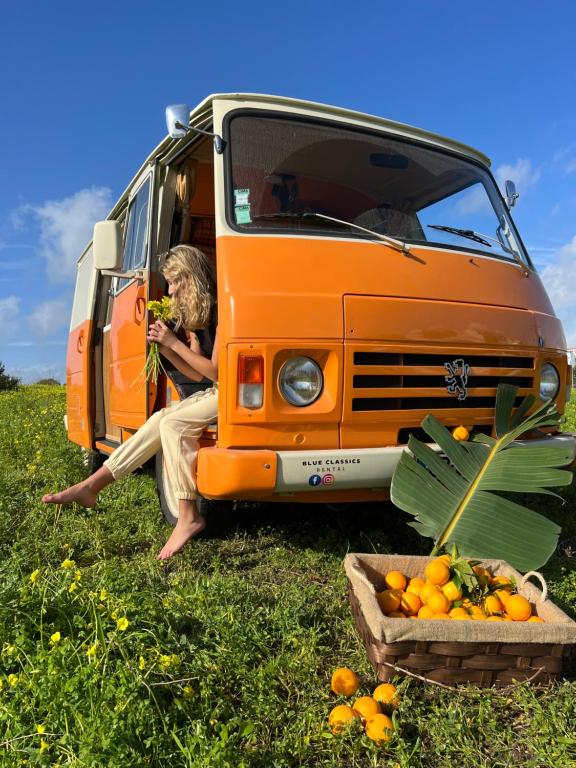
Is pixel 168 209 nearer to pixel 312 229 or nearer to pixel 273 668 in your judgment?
pixel 312 229

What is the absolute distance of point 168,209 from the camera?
4.39 metres

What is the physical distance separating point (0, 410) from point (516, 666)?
45.7 feet

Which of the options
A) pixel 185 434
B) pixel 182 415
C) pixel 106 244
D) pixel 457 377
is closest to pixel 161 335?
pixel 182 415

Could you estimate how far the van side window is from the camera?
4504 millimetres

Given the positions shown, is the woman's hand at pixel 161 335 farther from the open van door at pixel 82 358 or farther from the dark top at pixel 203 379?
the open van door at pixel 82 358

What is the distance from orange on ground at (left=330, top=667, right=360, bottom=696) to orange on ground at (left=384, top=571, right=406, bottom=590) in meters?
0.53

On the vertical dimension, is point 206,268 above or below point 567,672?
above

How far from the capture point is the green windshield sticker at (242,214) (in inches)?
134

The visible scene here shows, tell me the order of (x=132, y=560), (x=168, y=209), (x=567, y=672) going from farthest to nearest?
(x=168, y=209) < (x=132, y=560) < (x=567, y=672)

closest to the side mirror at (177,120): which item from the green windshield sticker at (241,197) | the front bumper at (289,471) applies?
the green windshield sticker at (241,197)

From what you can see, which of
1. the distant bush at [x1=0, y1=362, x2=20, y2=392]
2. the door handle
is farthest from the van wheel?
the distant bush at [x1=0, y1=362, x2=20, y2=392]

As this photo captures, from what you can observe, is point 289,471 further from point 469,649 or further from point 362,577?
point 469,649

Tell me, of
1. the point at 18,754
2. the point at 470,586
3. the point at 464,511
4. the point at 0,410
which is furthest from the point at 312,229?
the point at 0,410

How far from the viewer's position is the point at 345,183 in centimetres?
393
